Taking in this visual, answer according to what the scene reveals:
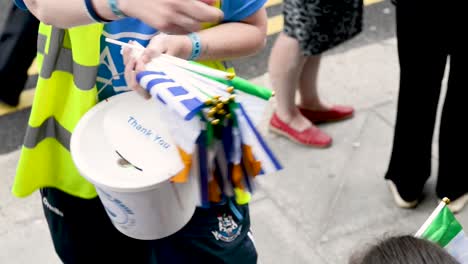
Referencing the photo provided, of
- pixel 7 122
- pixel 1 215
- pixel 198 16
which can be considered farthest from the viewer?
pixel 7 122

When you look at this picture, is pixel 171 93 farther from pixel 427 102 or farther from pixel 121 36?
pixel 427 102

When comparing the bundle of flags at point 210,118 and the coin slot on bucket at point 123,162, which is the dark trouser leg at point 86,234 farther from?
the bundle of flags at point 210,118

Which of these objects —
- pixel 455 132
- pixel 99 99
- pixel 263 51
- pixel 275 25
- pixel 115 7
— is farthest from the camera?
pixel 275 25

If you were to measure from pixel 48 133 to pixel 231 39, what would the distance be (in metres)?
0.57

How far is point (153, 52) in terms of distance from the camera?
1.50m

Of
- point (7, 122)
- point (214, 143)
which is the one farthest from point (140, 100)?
point (7, 122)

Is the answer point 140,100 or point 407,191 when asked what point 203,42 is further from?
point 407,191

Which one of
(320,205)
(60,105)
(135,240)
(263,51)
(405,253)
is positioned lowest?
(263,51)

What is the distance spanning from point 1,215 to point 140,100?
187cm

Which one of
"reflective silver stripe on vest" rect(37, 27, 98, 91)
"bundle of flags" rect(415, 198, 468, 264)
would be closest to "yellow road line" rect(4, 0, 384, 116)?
"reflective silver stripe on vest" rect(37, 27, 98, 91)

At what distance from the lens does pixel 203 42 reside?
164 centimetres

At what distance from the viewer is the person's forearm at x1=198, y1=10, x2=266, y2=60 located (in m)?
1.65

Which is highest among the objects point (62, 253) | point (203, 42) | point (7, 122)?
point (203, 42)

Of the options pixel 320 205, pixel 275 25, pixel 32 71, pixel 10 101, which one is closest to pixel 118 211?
pixel 320 205
